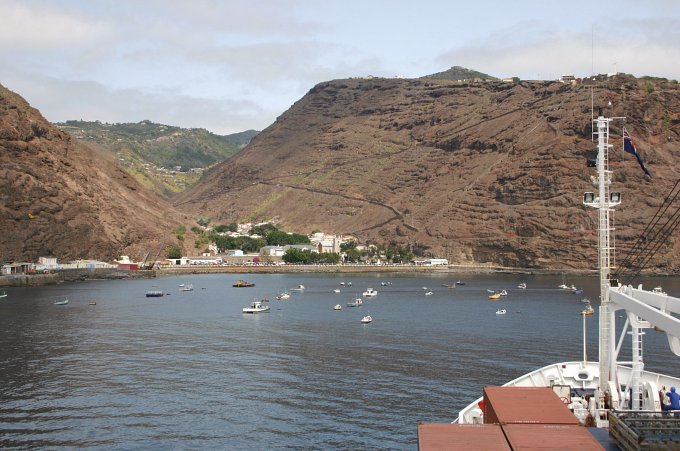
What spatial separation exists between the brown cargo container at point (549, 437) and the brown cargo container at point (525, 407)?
60 centimetres

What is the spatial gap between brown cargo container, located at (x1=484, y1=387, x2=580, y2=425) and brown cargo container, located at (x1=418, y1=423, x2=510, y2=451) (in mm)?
1394

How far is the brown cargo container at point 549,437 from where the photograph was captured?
2052 centimetres

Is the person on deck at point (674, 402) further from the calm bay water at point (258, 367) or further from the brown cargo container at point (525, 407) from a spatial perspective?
the calm bay water at point (258, 367)

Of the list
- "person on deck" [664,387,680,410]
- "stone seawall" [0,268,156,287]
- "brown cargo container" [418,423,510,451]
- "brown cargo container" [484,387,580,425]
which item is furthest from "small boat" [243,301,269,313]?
"brown cargo container" [418,423,510,451]

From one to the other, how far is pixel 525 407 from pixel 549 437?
3.38 metres

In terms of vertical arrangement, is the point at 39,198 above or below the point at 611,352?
above

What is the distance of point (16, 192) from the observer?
172 meters

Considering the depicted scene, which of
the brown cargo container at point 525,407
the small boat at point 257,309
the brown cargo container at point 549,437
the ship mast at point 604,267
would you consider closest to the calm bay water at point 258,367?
the small boat at point 257,309

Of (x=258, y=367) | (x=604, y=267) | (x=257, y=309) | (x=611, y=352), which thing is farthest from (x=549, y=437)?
(x=257, y=309)

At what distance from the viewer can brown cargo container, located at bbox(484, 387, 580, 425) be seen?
930 inches

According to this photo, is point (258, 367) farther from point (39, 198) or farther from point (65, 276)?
point (39, 198)

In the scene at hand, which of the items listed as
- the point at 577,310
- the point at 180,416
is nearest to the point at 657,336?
the point at 577,310

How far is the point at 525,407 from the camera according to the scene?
24891 mm

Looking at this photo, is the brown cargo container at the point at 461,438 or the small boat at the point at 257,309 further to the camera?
the small boat at the point at 257,309
